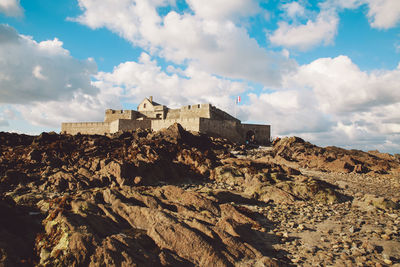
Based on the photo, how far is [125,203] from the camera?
7.63m

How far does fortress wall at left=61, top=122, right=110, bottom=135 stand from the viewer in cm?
4659

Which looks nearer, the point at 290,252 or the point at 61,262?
the point at 61,262

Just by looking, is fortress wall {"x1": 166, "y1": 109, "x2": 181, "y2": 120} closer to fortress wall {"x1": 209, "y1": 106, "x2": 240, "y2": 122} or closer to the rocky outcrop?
fortress wall {"x1": 209, "y1": 106, "x2": 240, "y2": 122}

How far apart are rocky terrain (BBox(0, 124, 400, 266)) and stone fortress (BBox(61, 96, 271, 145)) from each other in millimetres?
18655

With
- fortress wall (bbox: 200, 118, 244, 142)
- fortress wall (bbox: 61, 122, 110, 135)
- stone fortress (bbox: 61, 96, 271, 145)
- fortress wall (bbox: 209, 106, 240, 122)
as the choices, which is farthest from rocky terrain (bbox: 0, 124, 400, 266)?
fortress wall (bbox: 61, 122, 110, 135)

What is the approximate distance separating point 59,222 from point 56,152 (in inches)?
585

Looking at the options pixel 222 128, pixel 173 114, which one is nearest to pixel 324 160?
pixel 222 128

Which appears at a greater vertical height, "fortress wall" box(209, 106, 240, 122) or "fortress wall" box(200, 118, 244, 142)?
"fortress wall" box(209, 106, 240, 122)

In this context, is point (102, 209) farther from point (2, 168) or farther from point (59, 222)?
point (2, 168)

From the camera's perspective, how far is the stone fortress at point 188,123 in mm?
37312

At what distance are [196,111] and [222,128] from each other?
8.41 meters

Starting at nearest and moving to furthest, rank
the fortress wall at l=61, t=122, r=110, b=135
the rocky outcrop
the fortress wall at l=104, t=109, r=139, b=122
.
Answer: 1. the rocky outcrop
2. the fortress wall at l=61, t=122, r=110, b=135
3. the fortress wall at l=104, t=109, r=139, b=122

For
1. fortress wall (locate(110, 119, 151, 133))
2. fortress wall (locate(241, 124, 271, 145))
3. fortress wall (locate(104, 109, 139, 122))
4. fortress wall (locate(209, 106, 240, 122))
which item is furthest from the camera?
fortress wall (locate(104, 109, 139, 122))

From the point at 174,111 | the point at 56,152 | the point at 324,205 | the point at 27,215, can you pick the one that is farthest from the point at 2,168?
the point at 174,111
